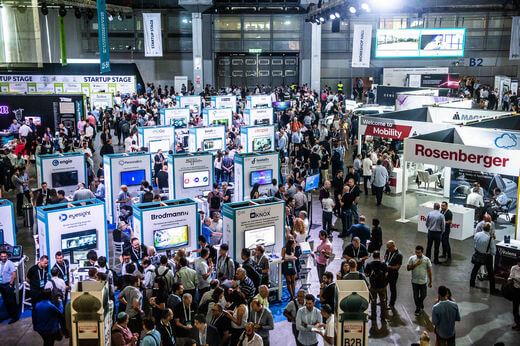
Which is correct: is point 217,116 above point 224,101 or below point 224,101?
below

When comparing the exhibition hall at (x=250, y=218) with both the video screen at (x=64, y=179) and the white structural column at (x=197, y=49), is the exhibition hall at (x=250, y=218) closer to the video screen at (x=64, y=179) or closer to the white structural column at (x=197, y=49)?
the video screen at (x=64, y=179)

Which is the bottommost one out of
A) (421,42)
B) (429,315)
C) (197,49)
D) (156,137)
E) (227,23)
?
(429,315)

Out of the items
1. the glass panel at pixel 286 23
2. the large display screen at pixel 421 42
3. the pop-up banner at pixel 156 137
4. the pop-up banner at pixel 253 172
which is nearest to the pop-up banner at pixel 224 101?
the pop-up banner at pixel 156 137

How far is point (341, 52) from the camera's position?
3553 centimetres

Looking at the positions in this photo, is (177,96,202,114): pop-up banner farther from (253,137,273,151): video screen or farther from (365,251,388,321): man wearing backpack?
(365,251,388,321): man wearing backpack

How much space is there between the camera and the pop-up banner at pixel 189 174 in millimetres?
13508

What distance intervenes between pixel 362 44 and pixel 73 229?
2234 centimetres

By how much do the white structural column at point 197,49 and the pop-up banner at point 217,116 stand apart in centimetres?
1147

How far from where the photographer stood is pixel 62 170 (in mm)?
13703

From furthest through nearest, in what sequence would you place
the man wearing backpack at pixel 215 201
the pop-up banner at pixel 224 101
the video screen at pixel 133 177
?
the pop-up banner at pixel 224 101, the video screen at pixel 133 177, the man wearing backpack at pixel 215 201

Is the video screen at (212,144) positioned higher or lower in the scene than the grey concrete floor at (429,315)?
higher

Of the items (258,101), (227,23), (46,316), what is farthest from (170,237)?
(227,23)

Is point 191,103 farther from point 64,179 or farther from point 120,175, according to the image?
point 120,175

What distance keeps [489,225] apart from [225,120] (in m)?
14.1
